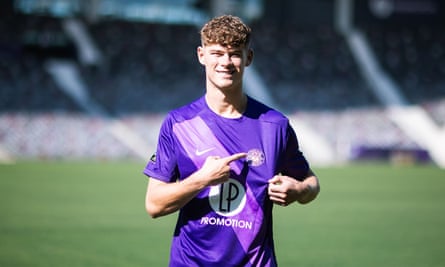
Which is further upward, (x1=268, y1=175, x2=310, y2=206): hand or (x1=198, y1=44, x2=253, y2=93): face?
(x1=198, y1=44, x2=253, y2=93): face

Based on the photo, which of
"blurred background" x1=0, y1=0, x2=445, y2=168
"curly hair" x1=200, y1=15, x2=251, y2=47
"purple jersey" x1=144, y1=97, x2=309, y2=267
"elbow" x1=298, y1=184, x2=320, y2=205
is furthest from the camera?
"blurred background" x1=0, y1=0, x2=445, y2=168

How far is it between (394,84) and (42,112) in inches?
699

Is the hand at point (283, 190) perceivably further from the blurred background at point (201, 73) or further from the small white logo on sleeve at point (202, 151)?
the blurred background at point (201, 73)

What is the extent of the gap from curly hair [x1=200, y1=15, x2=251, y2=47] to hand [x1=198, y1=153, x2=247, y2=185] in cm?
57

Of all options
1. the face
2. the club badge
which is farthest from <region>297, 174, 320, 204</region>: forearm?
the face

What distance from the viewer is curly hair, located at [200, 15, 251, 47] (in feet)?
12.4

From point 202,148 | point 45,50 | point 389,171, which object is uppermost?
point 45,50

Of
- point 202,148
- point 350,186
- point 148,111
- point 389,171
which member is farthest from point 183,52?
point 202,148

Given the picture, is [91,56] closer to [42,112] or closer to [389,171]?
[42,112]

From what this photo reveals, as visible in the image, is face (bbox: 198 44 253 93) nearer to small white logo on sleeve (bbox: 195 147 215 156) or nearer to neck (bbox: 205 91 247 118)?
neck (bbox: 205 91 247 118)

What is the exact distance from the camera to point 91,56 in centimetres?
3775

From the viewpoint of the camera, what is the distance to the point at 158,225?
13.1 meters

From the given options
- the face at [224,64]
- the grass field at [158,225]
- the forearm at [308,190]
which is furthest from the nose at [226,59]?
the grass field at [158,225]

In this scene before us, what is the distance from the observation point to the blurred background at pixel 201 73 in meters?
35.4
